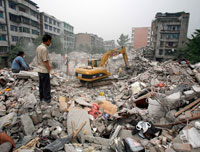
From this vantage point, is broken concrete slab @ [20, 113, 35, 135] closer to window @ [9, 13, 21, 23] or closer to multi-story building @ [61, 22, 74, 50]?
window @ [9, 13, 21, 23]

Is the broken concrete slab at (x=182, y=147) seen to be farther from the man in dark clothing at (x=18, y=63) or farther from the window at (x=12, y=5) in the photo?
the window at (x=12, y=5)

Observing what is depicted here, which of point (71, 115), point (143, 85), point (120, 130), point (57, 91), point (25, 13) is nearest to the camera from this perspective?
point (120, 130)

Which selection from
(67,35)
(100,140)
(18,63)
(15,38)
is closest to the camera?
(100,140)

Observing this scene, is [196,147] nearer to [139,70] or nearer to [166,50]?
[139,70]

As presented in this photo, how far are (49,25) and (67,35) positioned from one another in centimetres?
1124

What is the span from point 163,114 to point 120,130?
4.66ft

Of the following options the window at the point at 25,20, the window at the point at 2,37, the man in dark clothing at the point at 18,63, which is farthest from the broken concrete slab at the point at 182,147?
the window at the point at 25,20

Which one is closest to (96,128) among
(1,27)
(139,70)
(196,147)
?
(196,147)

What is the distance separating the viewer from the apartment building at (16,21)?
70.0ft

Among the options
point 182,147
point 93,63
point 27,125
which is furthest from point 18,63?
point 182,147

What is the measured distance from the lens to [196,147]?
239 centimetres

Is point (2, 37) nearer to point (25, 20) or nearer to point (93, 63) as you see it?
point (25, 20)

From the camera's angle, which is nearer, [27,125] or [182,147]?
[182,147]

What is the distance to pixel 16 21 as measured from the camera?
2366 centimetres
